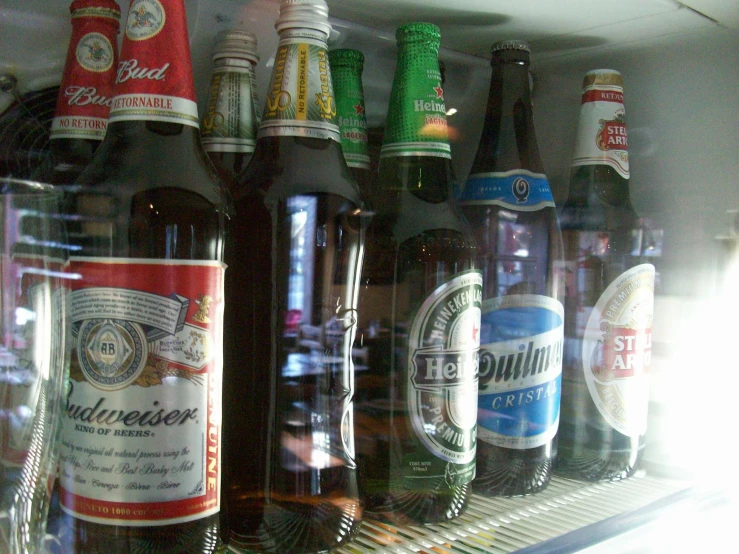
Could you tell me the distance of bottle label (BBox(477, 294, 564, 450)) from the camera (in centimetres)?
A: 78

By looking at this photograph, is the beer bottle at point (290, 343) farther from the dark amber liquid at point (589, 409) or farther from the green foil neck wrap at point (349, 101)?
the dark amber liquid at point (589, 409)

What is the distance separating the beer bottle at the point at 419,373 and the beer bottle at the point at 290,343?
6 centimetres

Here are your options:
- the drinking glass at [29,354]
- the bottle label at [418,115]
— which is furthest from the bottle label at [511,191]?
the drinking glass at [29,354]

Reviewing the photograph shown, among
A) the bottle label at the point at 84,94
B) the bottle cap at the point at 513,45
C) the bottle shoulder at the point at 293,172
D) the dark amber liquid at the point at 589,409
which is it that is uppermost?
the bottle cap at the point at 513,45

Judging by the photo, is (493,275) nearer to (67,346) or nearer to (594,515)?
(594,515)

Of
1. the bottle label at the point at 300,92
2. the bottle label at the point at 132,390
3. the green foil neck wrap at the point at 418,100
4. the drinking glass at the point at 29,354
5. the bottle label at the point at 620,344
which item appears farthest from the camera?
the bottle label at the point at 620,344

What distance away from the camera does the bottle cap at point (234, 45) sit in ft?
2.35

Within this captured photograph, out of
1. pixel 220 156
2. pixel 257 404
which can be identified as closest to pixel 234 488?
pixel 257 404

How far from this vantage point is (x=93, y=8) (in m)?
0.62

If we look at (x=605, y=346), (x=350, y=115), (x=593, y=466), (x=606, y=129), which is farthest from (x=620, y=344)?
(x=350, y=115)

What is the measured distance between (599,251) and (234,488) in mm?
500

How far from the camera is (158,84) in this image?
0.58 m

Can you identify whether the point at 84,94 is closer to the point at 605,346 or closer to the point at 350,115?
the point at 350,115

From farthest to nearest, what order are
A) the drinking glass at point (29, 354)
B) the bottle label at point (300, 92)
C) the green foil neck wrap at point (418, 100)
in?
the green foil neck wrap at point (418, 100)
the bottle label at point (300, 92)
the drinking glass at point (29, 354)
